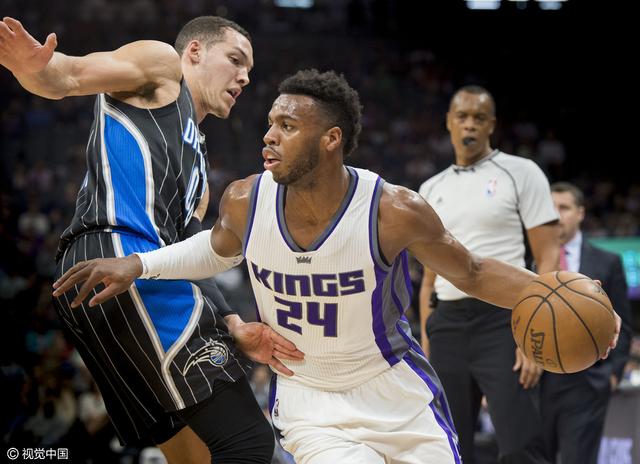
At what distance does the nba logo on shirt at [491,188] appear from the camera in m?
4.58

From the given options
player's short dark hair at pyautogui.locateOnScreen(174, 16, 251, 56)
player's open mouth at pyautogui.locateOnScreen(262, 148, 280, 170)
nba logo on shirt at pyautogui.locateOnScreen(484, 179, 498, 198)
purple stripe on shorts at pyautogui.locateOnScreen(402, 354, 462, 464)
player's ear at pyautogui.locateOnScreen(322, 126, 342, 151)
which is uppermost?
player's short dark hair at pyautogui.locateOnScreen(174, 16, 251, 56)

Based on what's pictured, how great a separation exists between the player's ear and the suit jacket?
3.21 m

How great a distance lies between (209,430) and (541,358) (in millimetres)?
1245

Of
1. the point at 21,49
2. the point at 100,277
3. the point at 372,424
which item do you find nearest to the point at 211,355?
the point at 100,277

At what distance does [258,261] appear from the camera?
3.05 m

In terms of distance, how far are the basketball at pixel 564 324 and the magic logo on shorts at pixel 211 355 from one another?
1104 millimetres

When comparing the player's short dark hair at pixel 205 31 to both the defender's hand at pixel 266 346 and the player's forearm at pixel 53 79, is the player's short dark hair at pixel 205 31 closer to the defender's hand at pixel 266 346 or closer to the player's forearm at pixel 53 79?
the player's forearm at pixel 53 79

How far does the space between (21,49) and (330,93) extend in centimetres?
109

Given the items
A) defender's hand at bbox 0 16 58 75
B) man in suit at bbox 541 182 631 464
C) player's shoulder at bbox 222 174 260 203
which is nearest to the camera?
defender's hand at bbox 0 16 58 75

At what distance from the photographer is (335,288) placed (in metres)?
2.93

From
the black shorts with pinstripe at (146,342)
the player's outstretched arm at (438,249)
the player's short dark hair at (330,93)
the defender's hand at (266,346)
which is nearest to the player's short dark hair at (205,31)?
the player's short dark hair at (330,93)

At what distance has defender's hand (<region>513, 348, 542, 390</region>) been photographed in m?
4.36

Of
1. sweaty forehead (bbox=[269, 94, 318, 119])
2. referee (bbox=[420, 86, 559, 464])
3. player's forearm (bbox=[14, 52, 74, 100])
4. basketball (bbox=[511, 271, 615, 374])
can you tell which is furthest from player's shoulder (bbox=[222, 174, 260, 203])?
referee (bbox=[420, 86, 559, 464])

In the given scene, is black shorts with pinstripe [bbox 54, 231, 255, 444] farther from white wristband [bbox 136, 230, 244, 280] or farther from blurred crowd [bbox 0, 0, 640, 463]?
blurred crowd [bbox 0, 0, 640, 463]
